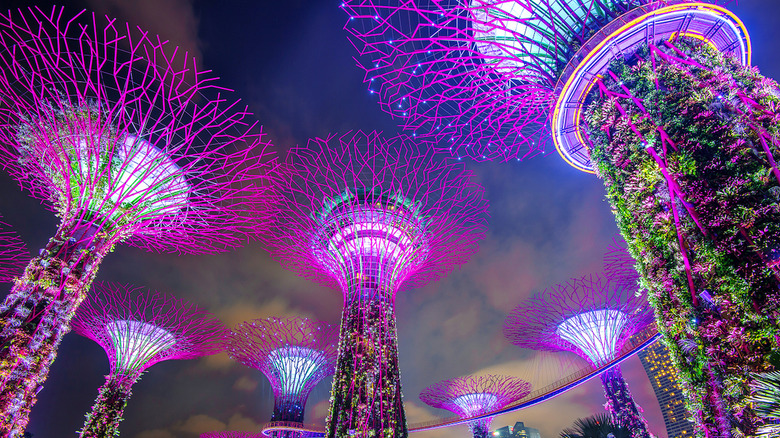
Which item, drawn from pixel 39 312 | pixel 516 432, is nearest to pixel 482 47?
pixel 39 312

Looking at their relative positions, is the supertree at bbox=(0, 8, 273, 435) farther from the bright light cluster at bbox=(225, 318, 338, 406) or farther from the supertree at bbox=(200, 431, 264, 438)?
the supertree at bbox=(200, 431, 264, 438)

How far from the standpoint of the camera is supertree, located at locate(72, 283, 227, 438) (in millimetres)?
18991

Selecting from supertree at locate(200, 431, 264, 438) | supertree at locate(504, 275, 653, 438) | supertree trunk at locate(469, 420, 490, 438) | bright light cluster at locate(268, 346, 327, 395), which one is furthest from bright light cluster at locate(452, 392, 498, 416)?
supertree at locate(200, 431, 264, 438)

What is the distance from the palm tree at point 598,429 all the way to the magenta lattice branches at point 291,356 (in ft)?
68.8

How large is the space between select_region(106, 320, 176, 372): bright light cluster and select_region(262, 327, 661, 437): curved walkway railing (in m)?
10.6

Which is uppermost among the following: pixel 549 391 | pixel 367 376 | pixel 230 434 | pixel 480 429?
pixel 549 391

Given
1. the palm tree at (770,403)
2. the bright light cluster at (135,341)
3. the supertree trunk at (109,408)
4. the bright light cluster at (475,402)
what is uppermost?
the bright light cluster at (135,341)

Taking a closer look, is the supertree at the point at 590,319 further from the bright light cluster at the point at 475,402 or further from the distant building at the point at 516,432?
the distant building at the point at 516,432

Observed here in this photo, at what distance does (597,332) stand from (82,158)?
27649 mm

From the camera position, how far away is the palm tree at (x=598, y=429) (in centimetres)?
802

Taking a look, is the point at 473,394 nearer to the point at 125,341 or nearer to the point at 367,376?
the point at 367,376

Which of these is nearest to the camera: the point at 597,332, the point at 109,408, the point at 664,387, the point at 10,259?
the point at 10,259

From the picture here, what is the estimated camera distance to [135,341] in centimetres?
2153

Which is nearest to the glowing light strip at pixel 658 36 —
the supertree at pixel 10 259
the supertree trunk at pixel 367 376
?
the supertree trunk at pixel 367 376
